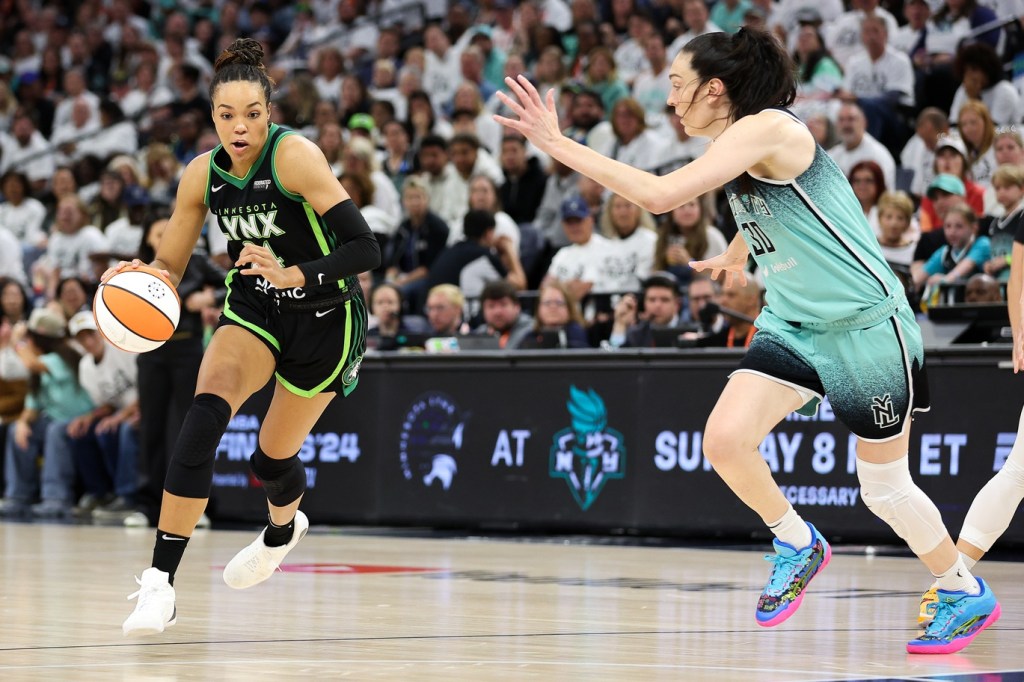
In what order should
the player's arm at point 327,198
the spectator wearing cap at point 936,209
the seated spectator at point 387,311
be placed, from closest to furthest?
the player's arm at point 327,198, the spectator wearing cap at point 936,209, the seated spectator at point 387,311

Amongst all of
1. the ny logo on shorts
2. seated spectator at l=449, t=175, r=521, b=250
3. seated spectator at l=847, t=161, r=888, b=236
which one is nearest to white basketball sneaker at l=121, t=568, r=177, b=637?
the ny logo on shorts

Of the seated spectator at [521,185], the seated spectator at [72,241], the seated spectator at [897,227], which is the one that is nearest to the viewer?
the seated spectator at [897,227]

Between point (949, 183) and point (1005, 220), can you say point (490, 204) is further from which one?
point (1005, 220)

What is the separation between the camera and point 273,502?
702 cm

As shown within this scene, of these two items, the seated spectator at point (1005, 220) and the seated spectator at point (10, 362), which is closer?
the seated spectator at point (1005, 220)

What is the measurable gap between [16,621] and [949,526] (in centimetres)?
593

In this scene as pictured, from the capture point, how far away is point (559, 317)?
1227 cm

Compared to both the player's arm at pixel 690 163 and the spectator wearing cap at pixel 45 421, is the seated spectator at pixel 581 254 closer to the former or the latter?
the spectator wearing cap at pixel 45 421

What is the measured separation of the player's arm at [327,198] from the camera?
614cm

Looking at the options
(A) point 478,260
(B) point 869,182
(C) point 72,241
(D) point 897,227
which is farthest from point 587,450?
(C) point 72,241

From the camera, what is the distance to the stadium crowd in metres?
12.2

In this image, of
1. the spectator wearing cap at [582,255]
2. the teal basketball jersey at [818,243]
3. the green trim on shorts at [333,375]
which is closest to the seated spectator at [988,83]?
the spectator wearing cap at [582,255]

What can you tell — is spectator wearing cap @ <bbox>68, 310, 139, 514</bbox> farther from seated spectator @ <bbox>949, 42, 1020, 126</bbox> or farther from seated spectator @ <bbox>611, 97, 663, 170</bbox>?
seated spectator @ <bbox>949, 42, 1020, 126</bbox>

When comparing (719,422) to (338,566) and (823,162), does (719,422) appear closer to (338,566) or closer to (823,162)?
(823,162)
